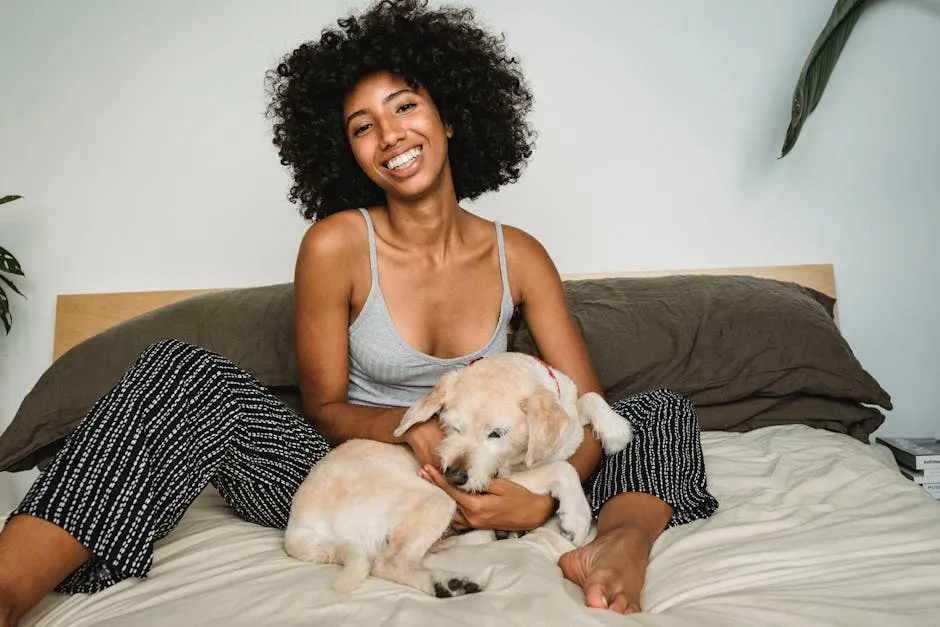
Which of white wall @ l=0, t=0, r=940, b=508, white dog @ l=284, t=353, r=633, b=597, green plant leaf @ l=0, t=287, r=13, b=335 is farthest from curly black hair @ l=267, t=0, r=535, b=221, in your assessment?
green plant leaf @ l=0, t=287, r=13, b=335

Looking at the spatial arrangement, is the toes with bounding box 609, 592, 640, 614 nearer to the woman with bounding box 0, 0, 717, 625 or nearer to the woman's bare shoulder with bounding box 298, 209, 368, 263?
the woman with bounding box 0, 0, 717, 625

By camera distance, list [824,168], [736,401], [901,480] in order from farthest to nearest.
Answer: [824,168]
[736,401]
[901,480]

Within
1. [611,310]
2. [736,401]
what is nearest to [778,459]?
[736,401]

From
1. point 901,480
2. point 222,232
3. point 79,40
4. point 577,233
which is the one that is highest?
point 79,40

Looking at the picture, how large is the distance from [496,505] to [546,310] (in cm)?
78

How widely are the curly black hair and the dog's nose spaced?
3.90 ft

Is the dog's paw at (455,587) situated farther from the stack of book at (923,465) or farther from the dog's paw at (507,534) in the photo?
the stack of book at (923,465)

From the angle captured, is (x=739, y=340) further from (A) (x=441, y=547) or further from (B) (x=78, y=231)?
(B) (x=78, y=231)

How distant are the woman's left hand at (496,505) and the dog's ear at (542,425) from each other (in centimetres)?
7

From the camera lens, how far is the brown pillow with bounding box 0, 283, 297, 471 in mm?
2367

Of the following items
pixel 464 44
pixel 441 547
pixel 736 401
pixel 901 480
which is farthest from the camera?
pixel 736 401

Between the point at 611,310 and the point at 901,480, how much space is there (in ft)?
3.38

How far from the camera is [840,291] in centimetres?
331

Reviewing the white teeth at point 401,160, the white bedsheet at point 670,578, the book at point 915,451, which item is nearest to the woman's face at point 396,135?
the white teeth at point 401,160
